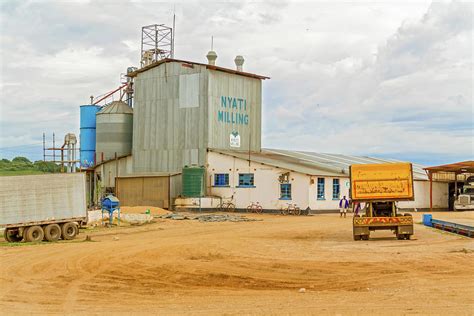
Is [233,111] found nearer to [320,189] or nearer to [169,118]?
[169,118]

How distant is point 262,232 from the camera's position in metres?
31.5

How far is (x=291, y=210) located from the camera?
47719mm

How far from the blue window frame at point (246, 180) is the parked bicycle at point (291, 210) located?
3.49 meters

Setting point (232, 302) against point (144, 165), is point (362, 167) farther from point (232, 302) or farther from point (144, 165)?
point (144, 165)

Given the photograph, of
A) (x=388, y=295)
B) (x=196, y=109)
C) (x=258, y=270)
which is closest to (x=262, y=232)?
(x=258, y=270)

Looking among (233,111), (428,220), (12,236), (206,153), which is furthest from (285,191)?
(12,236)

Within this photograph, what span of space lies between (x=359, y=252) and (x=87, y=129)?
45.4 meters

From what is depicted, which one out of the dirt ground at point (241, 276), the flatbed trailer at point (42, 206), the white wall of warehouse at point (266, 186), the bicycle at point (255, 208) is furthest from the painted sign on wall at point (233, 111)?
the dirt ground at point (241, 276)

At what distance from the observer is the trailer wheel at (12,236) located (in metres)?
27.5

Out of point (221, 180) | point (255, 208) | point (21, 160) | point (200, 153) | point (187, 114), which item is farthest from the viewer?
point (21, 160)

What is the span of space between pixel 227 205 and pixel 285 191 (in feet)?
17.3

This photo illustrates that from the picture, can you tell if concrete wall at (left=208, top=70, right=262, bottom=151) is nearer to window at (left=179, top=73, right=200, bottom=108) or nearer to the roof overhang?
window at (left=179, top=73, right=200, bottom=108)

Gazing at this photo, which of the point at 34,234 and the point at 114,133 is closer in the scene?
Answer: the point at 34,234

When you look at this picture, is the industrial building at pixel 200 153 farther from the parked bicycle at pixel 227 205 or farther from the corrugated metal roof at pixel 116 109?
the parked bicycle at pixel 227 205
